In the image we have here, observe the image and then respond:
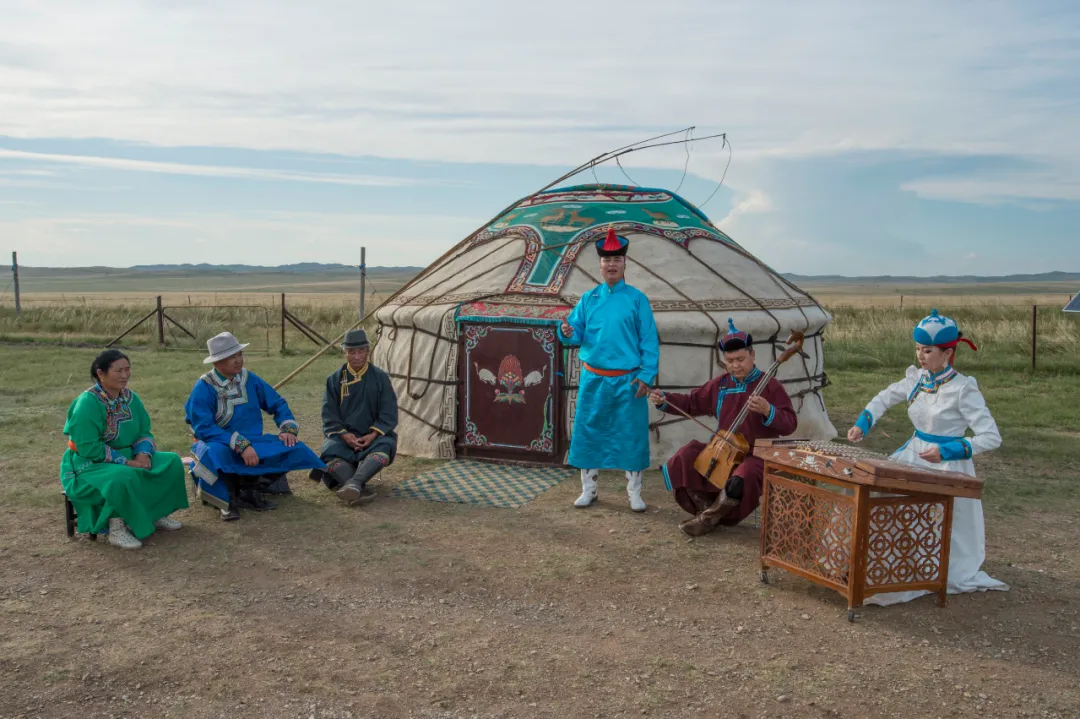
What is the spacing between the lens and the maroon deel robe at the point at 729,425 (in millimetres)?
4379

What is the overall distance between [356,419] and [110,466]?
Result: 1.48 meters

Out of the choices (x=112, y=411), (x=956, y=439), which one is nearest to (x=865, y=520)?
(x=956, y=439)

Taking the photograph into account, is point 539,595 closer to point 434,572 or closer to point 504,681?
point 434,572

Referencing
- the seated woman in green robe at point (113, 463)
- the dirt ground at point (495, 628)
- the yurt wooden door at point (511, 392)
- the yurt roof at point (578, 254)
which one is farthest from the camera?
the yurt roof at point (578, 254)

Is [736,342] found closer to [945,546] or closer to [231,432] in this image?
[945,546]

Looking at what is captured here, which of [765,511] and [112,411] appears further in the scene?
[112,411]

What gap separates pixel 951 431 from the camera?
12.2 ft

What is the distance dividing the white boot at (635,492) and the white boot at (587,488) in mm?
223

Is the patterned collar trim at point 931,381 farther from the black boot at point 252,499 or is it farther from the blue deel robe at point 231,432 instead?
the black boot at point 252,499

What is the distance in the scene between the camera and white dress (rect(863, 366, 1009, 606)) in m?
3.63

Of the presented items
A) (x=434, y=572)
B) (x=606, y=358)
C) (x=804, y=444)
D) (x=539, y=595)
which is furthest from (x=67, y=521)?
(x=804, y=444)

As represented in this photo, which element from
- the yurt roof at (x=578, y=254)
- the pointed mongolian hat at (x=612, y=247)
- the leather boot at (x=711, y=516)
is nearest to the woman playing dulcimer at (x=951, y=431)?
the leather boot at (x=711, y=516)

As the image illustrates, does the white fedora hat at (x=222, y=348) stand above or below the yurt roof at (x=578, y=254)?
below

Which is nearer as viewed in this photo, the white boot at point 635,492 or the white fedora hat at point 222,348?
the white fedora hat at point 222,348
